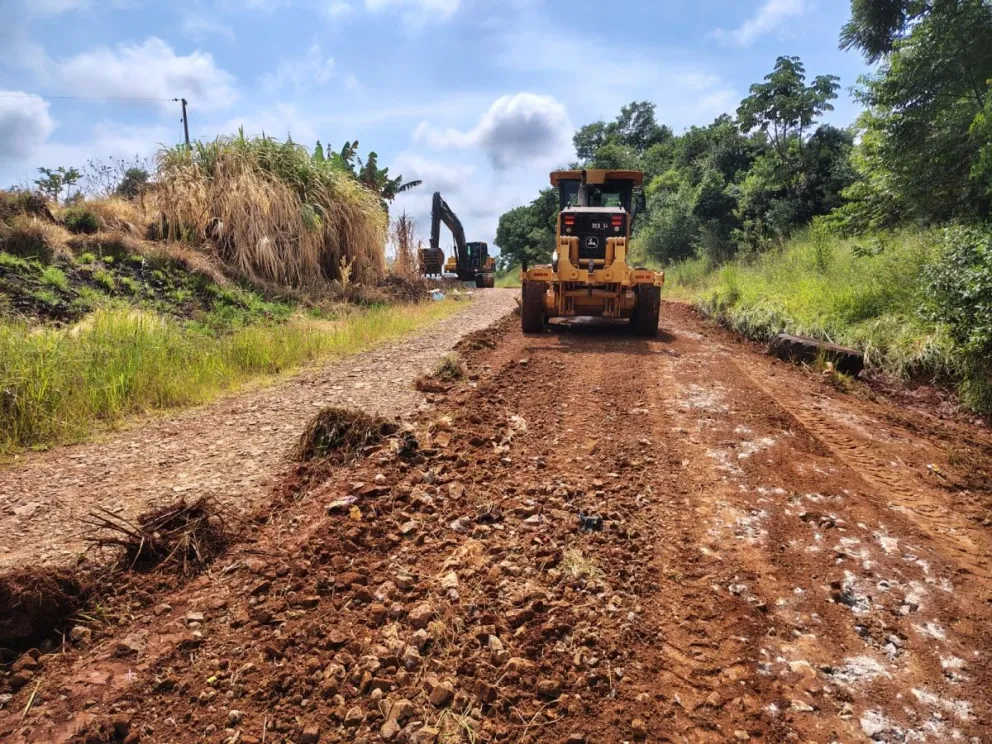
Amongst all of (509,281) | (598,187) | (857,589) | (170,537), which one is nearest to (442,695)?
(170,537)

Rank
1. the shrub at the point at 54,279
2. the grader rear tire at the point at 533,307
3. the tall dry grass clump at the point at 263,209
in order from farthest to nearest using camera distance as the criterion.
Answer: the tall dry grass clump at the point at 263,209 → the grader rear tire at the point at 533,307 → the shrub at the point at 54,279

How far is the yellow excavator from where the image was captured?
72.2 ft

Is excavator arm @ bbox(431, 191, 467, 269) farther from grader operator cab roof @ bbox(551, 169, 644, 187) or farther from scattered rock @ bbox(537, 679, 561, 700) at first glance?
scattered rock @ bbox(537, 679, 561, 700)

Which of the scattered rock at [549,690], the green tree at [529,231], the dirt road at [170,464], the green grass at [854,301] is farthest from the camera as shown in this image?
the green tree at [529,231]

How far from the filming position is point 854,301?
8086 mm

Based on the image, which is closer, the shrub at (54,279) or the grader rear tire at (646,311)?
the shrub at (54,279)

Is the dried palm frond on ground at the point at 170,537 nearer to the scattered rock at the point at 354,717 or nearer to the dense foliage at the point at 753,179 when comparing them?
the scattered rock at the point at 354,717

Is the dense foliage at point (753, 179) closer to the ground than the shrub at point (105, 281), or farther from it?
farther from it

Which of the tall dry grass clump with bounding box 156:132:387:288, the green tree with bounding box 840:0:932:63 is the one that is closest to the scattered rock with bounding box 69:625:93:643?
the tall dry grass clump with bounding box 156:132:387:288

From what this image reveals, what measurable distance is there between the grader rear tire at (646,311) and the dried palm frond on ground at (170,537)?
731cm

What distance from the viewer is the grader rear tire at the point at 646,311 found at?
8.88 meters

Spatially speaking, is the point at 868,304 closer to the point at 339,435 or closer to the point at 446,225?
the point at 339,435

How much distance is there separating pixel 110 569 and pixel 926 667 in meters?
3.36

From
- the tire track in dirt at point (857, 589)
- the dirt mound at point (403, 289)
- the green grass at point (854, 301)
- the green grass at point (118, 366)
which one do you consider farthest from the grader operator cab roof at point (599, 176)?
the tire track in dirt at point (857, 589)
